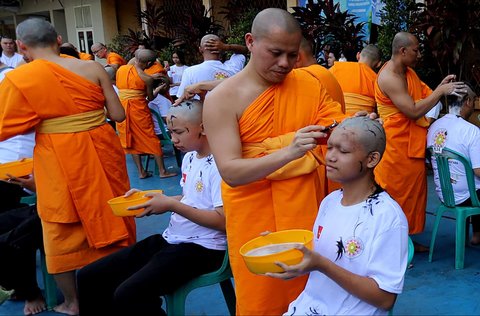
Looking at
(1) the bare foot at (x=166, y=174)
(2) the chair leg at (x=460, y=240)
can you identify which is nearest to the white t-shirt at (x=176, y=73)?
(1) the bare foot at (x=166, y=174)

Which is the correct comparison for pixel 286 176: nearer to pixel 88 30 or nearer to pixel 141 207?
pixel 141 207

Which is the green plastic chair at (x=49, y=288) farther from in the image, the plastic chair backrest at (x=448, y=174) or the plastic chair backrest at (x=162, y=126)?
the plastic chair backrest at (x=162, y=126)

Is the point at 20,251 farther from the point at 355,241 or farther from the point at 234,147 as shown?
the point at 355,241

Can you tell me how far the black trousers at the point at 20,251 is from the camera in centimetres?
321

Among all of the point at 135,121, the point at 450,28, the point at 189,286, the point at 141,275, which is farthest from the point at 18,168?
the point at 450,28

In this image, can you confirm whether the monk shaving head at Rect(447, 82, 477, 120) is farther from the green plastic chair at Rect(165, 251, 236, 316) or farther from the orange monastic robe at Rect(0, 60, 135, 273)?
the orange monastic robe at Rect(0, 60, 135, 273)

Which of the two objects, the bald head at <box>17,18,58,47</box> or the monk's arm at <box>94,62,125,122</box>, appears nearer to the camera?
the bald head at <box>17,18,58,47</box>

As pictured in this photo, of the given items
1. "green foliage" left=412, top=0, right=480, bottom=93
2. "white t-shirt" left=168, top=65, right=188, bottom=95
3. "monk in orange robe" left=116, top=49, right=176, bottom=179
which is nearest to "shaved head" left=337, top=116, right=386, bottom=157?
"green foliage" left=412, top=0, right=480, bottom=93

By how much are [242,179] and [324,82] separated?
117 centimetres

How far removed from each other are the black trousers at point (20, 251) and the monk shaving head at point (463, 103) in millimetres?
2829

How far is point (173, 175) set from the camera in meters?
6.70

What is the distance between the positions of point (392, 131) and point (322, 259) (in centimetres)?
238

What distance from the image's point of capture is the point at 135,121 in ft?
21.8

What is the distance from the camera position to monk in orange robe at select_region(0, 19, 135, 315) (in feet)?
9.53
